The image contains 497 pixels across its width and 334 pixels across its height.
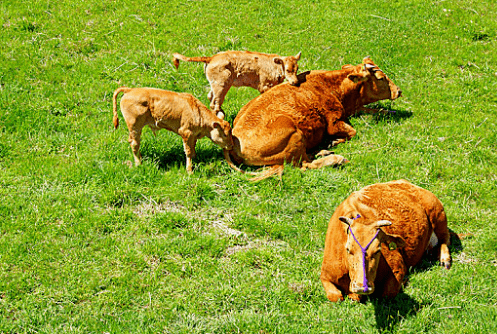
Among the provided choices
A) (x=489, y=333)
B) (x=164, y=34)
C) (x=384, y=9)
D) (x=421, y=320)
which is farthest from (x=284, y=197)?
(x=384, y=9)

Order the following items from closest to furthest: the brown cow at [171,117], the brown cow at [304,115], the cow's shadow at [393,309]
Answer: the cow's shadow at [393,309] → the brown cow at [171,117] → the brown cow at [304,115]

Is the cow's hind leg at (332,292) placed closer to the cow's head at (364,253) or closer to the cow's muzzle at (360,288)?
the cow's head at (364,253)

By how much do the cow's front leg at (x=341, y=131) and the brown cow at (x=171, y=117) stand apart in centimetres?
231

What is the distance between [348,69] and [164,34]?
511 cm

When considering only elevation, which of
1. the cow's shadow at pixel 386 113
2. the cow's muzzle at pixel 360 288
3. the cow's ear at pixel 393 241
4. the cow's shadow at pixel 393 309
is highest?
the cow's ear at pixel 393 241

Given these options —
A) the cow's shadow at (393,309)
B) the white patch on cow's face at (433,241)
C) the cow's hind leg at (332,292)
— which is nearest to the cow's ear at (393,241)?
the cow's shadow at (393,309)

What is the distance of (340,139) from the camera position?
1080 centimetres

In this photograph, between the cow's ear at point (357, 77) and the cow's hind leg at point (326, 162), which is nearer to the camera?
the cow's hind leg at point (326, 162)

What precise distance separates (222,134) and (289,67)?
105 inches

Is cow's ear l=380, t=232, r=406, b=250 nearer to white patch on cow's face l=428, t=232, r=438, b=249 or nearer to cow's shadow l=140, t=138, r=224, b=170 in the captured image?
white patch on cow's face l=428, t=232, r=438, b=249

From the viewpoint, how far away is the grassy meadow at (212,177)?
7.07 meters

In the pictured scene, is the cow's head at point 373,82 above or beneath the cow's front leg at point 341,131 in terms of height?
above

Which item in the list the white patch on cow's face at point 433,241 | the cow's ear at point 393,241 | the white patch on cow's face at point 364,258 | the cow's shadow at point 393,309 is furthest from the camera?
the white patch on cow's face at point 433,241

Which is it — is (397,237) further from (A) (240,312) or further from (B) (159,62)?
(B) (159,62)
